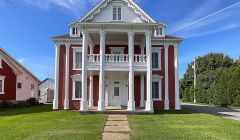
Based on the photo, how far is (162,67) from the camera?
90.4 feet

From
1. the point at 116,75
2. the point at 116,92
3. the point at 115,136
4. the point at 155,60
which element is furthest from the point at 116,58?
the point at 115,136

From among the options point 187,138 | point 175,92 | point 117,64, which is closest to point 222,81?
point 175,92

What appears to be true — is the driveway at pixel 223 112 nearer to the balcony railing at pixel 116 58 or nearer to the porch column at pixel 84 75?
the balcony railing at pixel 116 58

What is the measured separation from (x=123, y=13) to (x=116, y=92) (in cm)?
716

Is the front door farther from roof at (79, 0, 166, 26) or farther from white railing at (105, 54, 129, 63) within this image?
roof at (79, 0, 166, 26)

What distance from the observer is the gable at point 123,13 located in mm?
23672

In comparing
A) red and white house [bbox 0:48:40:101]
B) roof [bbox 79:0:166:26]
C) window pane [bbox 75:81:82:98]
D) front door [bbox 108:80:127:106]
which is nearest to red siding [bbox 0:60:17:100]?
red and white house [bbox 0:48:40:101]

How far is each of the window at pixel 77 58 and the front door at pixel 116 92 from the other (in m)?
3.18

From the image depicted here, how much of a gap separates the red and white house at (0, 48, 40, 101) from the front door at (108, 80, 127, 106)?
1156 centimetres

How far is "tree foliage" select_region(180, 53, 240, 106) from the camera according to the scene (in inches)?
1362

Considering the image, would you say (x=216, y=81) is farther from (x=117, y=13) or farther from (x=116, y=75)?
(x=117, y=13)

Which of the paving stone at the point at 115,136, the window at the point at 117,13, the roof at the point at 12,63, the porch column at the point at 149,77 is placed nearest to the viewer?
the paving stone at the point at 115,136

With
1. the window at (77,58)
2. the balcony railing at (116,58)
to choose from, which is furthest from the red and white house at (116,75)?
the balcony railing at (116,58)

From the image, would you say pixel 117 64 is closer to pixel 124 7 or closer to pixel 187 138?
pixel 124 7
